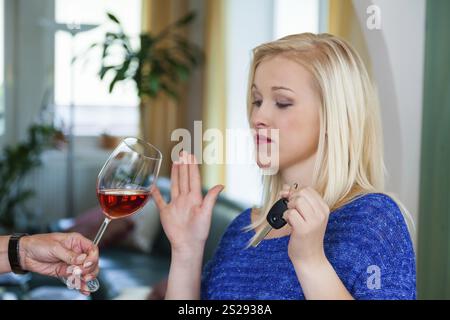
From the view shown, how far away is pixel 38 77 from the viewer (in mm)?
4418

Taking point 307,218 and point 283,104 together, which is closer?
point 307,218

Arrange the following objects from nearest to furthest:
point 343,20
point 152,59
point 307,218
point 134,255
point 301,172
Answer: point 307,218 → point 301,172 → point 343,20 → point 134,255 → point 152,59

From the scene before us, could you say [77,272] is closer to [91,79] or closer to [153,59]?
[153,59]

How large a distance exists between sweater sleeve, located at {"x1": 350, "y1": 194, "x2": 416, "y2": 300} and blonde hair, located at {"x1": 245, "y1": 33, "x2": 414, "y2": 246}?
4 centimetres

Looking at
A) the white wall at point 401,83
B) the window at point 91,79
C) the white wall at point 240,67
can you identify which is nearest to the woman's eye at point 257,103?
the white wall at point 401,83

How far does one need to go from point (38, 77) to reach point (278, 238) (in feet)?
12.0

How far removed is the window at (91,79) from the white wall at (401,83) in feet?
10.2

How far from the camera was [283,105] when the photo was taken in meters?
0.89

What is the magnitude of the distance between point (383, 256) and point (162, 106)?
355 centimetres

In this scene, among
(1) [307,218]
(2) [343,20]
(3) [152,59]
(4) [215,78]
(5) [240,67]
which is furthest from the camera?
(3) [152,59]

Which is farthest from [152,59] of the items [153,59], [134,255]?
[134,255]

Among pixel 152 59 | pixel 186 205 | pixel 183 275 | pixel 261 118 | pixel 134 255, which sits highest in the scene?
pixel 152 59

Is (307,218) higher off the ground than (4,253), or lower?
higher
